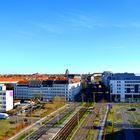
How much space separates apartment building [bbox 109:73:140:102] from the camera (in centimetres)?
7288

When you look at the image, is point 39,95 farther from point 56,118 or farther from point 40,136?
point 40,136

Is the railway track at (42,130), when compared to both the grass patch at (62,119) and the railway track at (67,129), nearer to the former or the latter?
the grass patch at (62,119)

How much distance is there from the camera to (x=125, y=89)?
73375 mm

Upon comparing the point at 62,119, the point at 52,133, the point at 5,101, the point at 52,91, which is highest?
the point at 52,91

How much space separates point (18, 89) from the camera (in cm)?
7550

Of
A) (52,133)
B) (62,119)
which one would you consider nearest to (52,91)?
(62,119)

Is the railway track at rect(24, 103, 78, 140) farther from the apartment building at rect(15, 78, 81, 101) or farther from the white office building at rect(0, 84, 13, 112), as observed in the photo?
the apartment building at rect(15, 78, 81, 101)

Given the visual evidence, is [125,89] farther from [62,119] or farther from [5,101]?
[62,119]

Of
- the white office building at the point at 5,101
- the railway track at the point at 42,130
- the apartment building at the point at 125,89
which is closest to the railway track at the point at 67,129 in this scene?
the railway track at the point at 42,130

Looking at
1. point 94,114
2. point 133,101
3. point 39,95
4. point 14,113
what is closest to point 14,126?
point 14,113

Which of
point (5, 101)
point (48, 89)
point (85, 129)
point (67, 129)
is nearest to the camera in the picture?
point (67, 129)

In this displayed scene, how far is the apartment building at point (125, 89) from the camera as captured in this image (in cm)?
7288

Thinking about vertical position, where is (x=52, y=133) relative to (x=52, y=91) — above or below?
below

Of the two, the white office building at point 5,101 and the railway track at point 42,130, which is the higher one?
the white office building at point 5,101
